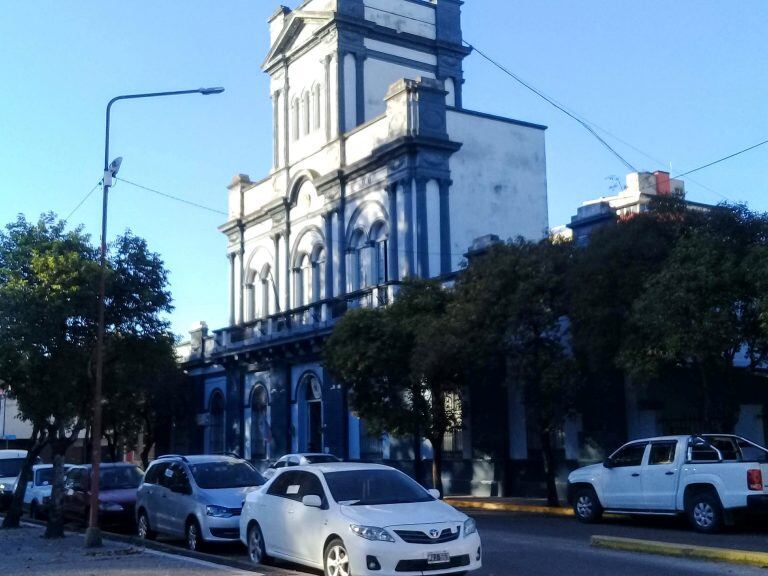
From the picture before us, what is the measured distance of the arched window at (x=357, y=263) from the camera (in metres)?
36.4

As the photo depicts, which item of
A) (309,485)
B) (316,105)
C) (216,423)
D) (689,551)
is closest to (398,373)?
(689,551)

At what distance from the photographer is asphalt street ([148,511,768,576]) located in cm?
1261

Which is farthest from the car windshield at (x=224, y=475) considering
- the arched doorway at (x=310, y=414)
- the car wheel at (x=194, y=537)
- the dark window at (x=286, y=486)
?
the arched doorway at (x=310, y=414)

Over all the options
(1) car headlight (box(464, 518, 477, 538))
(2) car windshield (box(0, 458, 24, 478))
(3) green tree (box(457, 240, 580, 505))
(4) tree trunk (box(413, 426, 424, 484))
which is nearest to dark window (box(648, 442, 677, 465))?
(3) green tree (box(457, 240, 580, 505))

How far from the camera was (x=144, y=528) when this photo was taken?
59.2ft

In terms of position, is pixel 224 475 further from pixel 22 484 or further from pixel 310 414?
pixel 310 414

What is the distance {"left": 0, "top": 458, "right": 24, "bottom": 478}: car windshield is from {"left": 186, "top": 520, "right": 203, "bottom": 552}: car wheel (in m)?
14.6

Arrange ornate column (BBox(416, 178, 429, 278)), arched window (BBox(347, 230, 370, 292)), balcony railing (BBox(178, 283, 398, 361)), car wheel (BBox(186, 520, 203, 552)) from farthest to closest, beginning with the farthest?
arched window (BBox(347, 230, 370, 292))
balcony railing (BBox(178, 283, 398, 361))
ornate column (BBox(416, 178, 429, 278))
car wheel (BBox(186, 520, 203, 552))

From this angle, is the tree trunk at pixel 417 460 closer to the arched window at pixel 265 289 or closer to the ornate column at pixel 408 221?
the ornate column at pixel 408 221

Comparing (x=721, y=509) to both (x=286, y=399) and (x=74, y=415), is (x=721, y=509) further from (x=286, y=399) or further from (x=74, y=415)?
(x=286, y=399)

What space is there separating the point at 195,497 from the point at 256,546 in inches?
120

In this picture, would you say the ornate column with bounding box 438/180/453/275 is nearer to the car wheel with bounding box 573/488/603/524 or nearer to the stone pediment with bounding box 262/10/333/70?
the stone pediment with bounding box 262/10/333/70

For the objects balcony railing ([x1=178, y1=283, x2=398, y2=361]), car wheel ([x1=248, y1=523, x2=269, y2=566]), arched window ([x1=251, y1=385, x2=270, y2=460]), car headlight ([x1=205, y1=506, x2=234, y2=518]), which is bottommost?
car wheel ([x1=248, y1=523, x2=269, y2=566])

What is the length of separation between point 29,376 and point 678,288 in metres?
12.4
